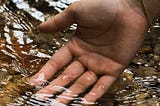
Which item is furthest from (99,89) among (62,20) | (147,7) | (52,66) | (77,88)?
(147,7)

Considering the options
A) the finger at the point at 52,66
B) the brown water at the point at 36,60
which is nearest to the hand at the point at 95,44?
the finger at the point at 52,66

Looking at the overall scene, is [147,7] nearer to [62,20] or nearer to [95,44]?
[95,44]

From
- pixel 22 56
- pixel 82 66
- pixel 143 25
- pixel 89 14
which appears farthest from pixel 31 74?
pixel 143 25

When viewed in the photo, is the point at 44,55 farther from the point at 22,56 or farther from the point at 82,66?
the point at 82,66

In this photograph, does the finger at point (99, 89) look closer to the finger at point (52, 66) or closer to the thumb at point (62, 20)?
the finger at point (52, 66)

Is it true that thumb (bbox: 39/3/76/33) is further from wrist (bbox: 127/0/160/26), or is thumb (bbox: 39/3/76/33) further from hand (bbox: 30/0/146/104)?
wrist (bbox: 127/0/160/26)

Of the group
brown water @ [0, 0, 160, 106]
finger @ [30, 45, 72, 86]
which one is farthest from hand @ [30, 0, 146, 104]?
brown water @ [0, 0, 160, 106]

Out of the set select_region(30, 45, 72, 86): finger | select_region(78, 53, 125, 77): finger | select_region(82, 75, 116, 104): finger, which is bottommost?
select_region(82, 75, 116, 104): finger
